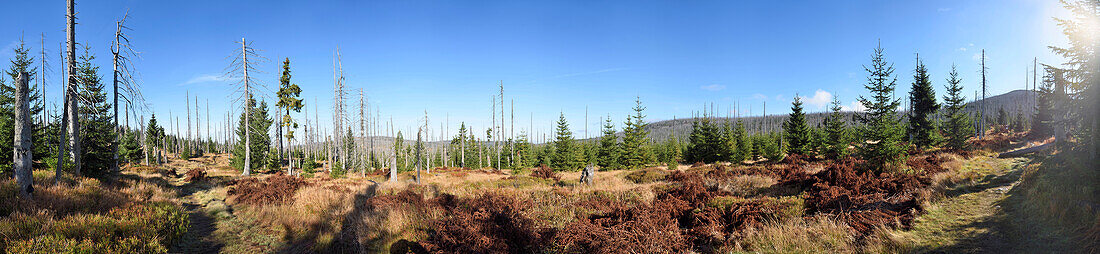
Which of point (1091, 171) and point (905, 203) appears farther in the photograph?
point (1091, 171)

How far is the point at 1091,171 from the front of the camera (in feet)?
29.1

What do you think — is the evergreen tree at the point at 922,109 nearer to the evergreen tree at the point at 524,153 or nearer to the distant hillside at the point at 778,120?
the distant hillside at the point at 778,120

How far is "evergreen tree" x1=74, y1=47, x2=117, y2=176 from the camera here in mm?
11437

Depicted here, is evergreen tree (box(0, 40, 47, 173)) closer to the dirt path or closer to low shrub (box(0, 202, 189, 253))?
low shrub (box(0, 202, 189, 253))

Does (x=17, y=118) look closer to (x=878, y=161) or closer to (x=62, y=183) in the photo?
(x=62, y=183)

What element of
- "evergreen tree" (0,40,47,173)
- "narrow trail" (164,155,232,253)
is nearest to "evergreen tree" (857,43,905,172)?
"narrow trail" (164,155,232,253)

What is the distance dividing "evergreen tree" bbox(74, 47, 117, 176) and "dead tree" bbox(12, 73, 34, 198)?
1106 millimetres

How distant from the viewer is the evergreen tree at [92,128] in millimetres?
11437

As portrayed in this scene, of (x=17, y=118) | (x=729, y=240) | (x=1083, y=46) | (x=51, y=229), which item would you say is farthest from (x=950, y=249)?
(x=17, y=118)

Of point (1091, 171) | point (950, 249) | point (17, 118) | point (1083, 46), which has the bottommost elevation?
point (950, 249)

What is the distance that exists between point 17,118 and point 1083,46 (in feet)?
115

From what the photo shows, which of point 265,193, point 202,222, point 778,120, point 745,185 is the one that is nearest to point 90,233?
point 202,222

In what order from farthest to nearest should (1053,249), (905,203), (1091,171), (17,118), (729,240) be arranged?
(17,118) → (1091,171) → (905,203) → (729,240) → (1053,249)

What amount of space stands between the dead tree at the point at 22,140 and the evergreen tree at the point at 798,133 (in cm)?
3998
